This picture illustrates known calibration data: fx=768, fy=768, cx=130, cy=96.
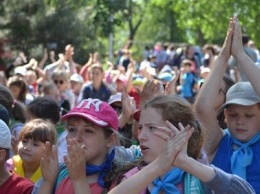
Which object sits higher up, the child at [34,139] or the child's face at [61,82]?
the child at [34,139]

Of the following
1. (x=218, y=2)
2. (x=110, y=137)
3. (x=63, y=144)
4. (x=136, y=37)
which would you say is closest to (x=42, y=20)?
(x=218, y=2)

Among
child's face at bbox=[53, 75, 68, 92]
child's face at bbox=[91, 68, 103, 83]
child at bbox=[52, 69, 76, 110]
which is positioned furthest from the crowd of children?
child's face at bbox=[91, 68, 103, 83]

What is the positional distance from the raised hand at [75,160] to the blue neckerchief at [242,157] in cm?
121

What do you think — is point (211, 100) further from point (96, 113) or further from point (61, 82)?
point (61, 82)

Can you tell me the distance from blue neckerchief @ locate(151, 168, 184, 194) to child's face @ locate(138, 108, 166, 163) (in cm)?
12

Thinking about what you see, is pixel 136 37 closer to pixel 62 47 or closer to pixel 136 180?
pixel 62 47

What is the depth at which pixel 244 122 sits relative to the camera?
5195mm

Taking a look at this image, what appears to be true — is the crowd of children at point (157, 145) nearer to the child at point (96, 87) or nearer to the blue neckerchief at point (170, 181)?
the blue neckerchief at point (170, 181)

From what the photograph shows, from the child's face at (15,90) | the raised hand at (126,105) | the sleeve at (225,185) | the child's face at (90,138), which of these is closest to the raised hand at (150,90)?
the raised hand at (126,105)

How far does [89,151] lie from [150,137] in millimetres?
522

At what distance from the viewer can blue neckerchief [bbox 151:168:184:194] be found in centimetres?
416

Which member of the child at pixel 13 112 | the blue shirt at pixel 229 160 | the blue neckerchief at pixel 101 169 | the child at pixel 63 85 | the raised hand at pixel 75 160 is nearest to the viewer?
the raised hand at pixel 75 160

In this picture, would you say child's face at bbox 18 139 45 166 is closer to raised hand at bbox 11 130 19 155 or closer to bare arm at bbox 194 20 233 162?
raised hand at bbox 11 130 19 155

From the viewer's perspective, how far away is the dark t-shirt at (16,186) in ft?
16.6
